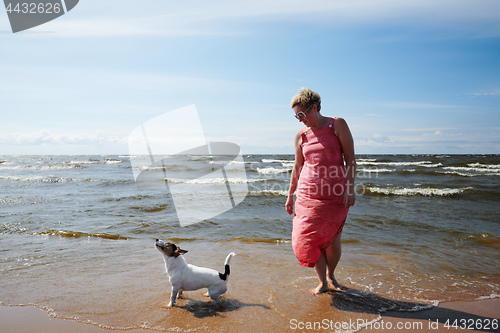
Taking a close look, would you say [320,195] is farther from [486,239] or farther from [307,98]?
[486,239]

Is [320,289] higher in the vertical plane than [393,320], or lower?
higher

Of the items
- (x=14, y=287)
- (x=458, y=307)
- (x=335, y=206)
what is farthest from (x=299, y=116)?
(x=14, y=287)

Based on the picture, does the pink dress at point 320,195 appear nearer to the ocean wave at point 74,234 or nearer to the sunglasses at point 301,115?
the sunglasses at point 301,115

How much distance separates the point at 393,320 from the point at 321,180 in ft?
5.32

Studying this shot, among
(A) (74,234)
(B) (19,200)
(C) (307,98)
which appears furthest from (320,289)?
(B) (19,200)

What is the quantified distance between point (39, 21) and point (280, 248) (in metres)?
6.90

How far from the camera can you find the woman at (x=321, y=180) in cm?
332

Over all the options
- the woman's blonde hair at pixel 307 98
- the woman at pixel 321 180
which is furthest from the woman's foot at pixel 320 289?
the woman's blonde hair at pixel 307 98

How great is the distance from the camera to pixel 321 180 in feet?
11.0

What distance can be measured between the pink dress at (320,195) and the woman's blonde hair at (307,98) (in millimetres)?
289

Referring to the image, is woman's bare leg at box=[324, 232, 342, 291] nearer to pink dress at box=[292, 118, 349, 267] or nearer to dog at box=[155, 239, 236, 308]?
pink dress at box=[292, 118, 349, 267]

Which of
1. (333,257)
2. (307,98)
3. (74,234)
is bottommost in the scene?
(333,257)

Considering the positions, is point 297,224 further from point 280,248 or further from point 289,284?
point 280,248

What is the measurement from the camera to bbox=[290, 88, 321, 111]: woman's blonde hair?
3.31 meters
